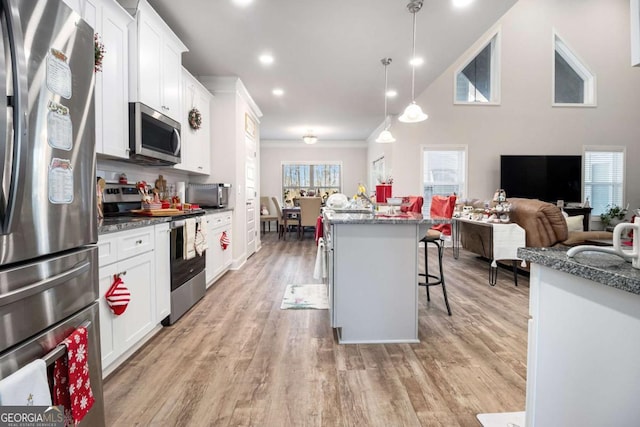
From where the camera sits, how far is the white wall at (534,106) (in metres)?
6.12

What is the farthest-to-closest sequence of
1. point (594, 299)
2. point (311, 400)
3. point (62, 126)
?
point (311, 400) → point (62, 126) → point (594, 299)

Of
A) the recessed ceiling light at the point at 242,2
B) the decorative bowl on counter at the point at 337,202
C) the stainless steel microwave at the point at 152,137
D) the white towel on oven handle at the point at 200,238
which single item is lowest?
the white towel on oven handle at the point at 200,238

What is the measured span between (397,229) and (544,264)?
1.26 m

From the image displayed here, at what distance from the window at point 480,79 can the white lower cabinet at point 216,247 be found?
5.08 m

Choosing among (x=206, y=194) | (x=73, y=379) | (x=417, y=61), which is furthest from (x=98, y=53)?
(x=417, y=61)

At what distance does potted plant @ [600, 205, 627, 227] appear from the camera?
20.6 ft

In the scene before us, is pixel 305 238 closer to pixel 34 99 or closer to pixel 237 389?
pixel 237 389

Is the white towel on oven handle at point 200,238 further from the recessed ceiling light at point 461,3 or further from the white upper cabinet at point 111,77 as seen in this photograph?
the recessed ceiling light at point 461,3

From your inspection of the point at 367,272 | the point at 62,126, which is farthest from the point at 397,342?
the point at 62,126

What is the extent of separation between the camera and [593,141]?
634 centimetres

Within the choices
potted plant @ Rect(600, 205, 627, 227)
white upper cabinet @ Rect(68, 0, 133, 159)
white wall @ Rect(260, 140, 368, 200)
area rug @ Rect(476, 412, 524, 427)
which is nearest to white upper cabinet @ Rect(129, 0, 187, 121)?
white upper cabinet @ Rect(68, 0, 133, 159)

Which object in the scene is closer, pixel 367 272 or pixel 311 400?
pixel 311 400

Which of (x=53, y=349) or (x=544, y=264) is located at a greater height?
(x=544, y=264)

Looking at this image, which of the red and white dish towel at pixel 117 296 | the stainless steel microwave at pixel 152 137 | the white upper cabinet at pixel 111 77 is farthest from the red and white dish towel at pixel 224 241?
the red and white dish towel at pixel 117 296
